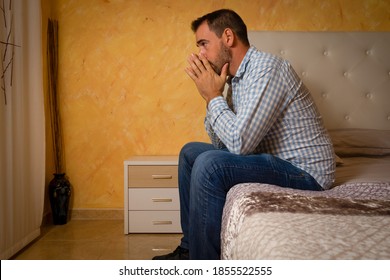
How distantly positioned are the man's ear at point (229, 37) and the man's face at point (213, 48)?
0.02 meters

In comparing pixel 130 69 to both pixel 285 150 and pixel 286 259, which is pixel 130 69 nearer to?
pixel 285 150

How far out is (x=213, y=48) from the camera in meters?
1.48

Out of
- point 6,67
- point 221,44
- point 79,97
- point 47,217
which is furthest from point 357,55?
point 47,217

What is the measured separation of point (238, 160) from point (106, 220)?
64.0 inches

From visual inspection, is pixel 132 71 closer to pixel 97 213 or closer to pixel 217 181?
pixel 97 213

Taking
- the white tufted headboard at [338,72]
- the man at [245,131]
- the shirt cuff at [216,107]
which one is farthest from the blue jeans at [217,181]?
the white tufted headboard at [338,72]

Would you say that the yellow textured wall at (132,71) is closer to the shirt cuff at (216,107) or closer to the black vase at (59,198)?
the black vase at (59,198)

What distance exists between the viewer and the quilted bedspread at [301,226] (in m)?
0.64

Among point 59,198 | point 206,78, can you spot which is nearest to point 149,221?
point 59,198

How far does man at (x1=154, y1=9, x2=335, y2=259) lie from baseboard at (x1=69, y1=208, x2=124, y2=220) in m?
1.19

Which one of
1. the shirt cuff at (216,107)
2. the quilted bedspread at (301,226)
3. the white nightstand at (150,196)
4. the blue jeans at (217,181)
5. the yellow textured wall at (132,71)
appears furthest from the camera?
the yellow textured wall at (132,71)

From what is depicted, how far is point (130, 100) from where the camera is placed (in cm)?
255

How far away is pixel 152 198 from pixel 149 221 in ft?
0.48

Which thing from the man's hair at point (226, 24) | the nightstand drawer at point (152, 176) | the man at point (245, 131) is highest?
the man's hair at point (226, 24)
